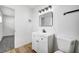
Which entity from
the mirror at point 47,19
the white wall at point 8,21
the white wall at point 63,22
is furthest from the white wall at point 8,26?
the mirror at point 47,19

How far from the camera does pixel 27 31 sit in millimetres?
1244

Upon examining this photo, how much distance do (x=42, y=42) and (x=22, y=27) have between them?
60 centimetres

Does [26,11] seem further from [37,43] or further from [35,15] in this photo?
[37,43]

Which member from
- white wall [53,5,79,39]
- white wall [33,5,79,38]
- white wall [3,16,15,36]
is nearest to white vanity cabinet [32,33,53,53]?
white wall [33,5,79,38]

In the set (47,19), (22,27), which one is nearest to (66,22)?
(47,19)

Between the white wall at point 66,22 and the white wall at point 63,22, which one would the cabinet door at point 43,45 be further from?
the white wall at point 66,22

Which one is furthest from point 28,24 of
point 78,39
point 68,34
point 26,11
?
point 78,39

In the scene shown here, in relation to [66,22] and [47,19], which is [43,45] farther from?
[66,22]

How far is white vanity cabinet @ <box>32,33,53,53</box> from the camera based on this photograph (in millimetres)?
1396

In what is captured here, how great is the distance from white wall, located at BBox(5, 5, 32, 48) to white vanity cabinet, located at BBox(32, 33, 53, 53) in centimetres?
20

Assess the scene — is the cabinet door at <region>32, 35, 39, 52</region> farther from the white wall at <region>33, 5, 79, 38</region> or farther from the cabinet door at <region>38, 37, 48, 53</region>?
the white wall at <region>33, 5, 79, 38</region>

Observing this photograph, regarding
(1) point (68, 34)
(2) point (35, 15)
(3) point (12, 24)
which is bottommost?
(1) point (68, 34)

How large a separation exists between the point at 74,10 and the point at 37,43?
1.11 m
